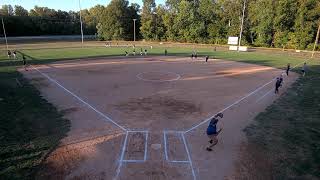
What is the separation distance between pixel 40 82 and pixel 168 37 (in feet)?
226

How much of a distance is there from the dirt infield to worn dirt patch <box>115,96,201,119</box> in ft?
0.25

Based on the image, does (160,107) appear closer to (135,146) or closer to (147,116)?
(147,116)

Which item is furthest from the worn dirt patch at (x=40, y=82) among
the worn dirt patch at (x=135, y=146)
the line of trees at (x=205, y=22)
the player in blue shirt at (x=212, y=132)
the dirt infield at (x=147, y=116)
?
the line of trees at (x=205, y=22)

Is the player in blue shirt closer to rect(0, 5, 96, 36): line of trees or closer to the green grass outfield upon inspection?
the green grass outfield

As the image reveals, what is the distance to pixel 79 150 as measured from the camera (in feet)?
49.1

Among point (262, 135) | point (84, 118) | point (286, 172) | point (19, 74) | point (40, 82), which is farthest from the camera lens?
point (19, 74)

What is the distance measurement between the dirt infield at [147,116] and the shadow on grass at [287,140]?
0.90 metres

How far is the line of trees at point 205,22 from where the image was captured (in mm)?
73125

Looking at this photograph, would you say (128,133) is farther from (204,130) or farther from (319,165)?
(319,165)

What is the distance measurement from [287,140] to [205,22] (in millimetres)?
78878

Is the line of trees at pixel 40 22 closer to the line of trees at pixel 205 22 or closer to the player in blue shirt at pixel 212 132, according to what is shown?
the line of trees at pixel 205 22

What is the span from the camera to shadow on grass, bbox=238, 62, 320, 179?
43.6 ft

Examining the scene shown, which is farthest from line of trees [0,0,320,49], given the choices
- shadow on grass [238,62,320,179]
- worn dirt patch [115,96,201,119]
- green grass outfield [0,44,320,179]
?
worn dirt patch [115,96,201,119]

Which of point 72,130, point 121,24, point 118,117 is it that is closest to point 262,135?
point 118,117
